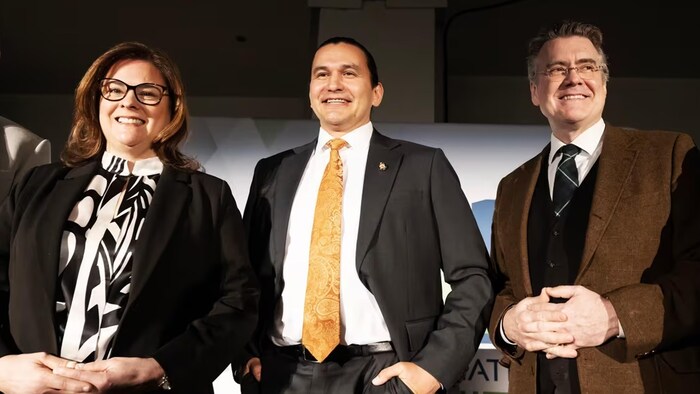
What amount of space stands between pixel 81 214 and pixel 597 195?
1.47 metres

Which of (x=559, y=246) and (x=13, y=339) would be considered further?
(x=559, y=246)

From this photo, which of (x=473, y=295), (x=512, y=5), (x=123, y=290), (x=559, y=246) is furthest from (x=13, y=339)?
(x=512, y=5)

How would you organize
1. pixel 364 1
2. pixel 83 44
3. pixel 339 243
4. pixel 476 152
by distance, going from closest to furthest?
1. pixel 339 243
2. pixel 476 152
3. pixel 364 1
4. pixel 83 44

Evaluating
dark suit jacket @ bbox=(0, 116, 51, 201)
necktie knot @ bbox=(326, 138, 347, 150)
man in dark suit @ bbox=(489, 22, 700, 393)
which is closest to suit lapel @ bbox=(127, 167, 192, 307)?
necktie knot @ bbox=(326, 138, 347, 150)

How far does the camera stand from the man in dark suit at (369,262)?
91.8 inches

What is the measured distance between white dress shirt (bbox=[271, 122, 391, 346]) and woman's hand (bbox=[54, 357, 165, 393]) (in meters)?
0.49

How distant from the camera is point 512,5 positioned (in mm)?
5348

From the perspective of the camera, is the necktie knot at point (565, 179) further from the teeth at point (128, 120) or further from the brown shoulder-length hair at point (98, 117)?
the teeth at point (128, 120)

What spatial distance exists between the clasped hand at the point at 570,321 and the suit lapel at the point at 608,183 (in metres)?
0.14

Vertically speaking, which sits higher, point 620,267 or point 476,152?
point 476,152

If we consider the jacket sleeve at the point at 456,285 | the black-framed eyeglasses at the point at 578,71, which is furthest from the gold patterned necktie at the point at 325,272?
the black-framed eyeglasses at the point at 578,71

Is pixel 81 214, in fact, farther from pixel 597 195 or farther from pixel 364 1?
pixel 364 1

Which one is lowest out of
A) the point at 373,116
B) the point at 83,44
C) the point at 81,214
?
the point at 81,214

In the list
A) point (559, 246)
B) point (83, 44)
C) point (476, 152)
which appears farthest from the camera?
point (83, 44)
